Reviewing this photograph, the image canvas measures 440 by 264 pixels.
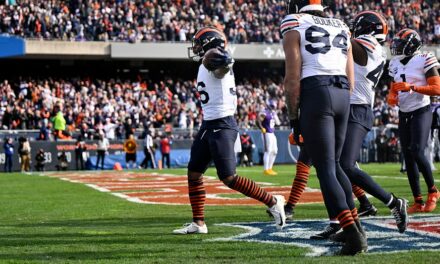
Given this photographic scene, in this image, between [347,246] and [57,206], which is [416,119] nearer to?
[347,246]

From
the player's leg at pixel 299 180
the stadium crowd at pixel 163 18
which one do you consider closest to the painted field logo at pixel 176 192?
the player's leg at pixel 299 180

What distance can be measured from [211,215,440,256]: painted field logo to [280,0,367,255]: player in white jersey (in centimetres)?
33

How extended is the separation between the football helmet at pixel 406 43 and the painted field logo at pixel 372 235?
222cm

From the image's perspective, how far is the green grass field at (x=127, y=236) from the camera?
227 inches

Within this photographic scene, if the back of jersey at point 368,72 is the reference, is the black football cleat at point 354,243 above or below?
below

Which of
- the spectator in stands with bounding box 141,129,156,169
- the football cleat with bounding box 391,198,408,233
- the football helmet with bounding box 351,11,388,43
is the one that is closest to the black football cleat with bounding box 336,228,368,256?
the football cleat with bounding box 391,198,408,233

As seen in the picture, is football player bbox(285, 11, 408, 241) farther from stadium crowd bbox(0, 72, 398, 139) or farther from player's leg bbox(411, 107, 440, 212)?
stadium crowd bbox(0, 72, 398, 139)

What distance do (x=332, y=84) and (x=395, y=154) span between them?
2851 centimetres

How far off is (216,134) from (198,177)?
487 mm

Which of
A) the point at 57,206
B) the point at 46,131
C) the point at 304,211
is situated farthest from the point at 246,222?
the point at 46,131

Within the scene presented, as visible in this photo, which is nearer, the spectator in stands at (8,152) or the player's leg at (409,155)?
the player's leg at (409,155)

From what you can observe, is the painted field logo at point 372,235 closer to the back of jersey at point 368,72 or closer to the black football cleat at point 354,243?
the black football cleat at point 354,243

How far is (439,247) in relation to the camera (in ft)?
19.8

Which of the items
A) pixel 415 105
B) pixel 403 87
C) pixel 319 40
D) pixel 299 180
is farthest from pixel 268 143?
pixel 319 40
